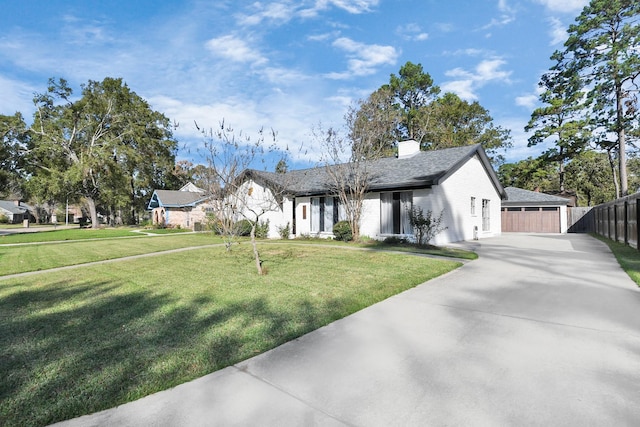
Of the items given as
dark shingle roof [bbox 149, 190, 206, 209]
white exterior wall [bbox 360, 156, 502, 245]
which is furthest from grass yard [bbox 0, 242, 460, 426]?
dark shingle roof [bbox 149, 190, 206, 209]

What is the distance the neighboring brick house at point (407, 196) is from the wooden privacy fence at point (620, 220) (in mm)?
5263

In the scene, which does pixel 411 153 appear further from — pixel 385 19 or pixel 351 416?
pixel 351 416

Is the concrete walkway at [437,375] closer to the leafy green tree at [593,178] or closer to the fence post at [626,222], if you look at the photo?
the fence post at [626,222]

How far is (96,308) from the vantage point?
5.17m

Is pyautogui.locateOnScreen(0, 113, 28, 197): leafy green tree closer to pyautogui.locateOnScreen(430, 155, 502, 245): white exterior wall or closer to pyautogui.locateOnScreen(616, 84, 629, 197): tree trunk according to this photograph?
pyautogui.locateOnScreen(430, 155, 502, 245): white exterior wall

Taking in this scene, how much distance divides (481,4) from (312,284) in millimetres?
12083

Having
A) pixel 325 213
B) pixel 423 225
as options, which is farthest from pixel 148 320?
pixel 325 213

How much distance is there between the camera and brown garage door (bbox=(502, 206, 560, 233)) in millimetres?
A: 22625

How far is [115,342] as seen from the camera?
3750mm

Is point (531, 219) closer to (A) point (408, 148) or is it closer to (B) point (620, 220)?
(B) point (620, 220)

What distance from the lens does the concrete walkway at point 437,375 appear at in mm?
2314

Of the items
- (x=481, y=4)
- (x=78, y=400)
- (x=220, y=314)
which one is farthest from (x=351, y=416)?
(x=481, y=4)

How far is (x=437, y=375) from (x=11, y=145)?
44.5 metres

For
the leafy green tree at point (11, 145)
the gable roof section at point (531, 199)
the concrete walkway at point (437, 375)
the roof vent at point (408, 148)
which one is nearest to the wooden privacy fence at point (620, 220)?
the gable roof section at point (531, 199)
